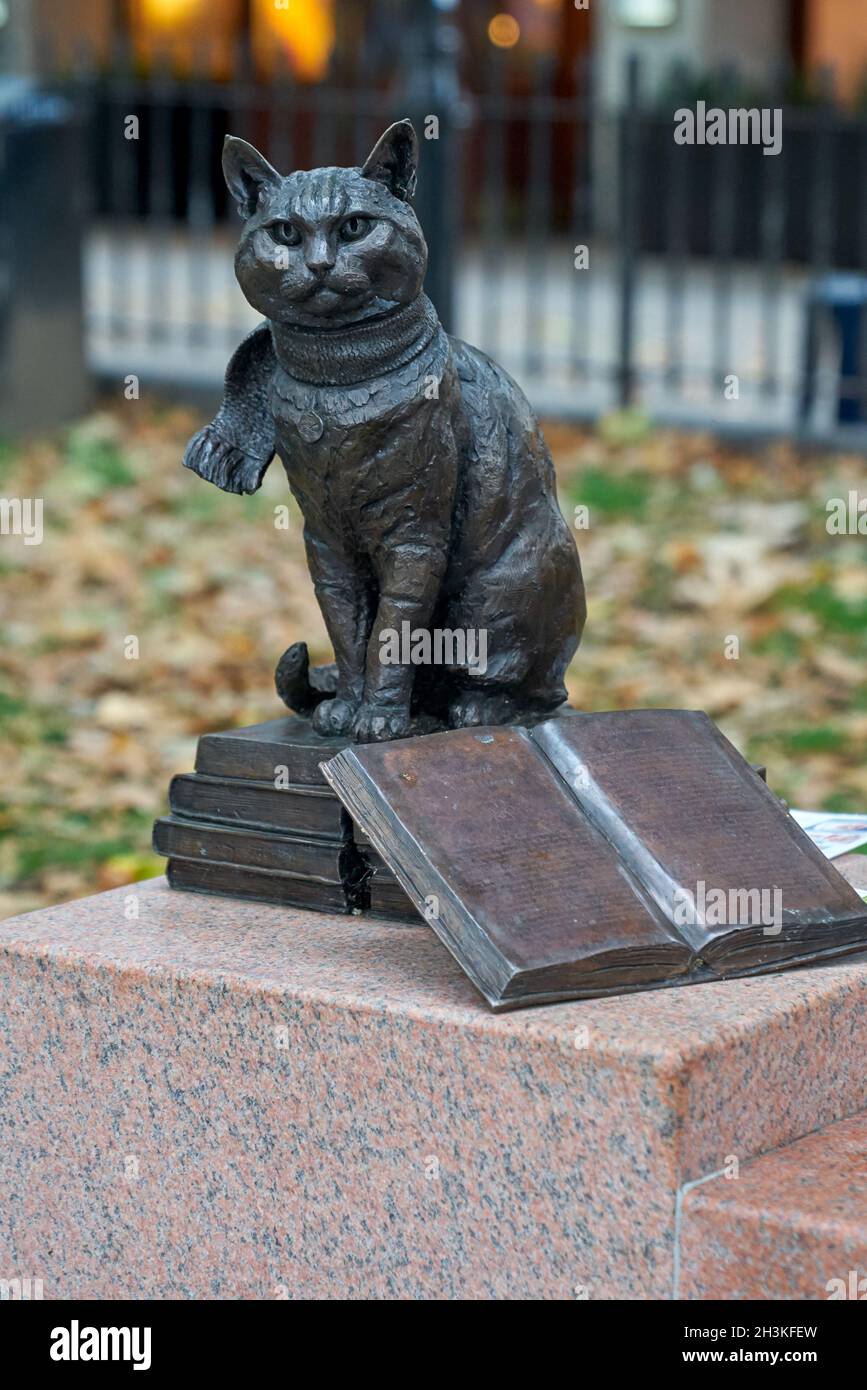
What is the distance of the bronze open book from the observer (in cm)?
269

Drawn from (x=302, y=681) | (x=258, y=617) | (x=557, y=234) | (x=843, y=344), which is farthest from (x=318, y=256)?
(x=557, y=234)

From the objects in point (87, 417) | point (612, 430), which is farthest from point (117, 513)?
point (612, 430)

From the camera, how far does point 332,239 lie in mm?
2859

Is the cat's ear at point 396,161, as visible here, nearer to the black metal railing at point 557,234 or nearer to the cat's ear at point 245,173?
the cat's ear at point 245,173

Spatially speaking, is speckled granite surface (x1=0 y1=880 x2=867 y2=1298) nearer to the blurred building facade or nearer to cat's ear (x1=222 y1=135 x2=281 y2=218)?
cat's ear (x1=222 y1=135 x2=281 y2=218)

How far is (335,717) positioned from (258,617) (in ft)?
13.4

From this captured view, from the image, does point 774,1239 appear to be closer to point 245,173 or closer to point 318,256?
point 318,256

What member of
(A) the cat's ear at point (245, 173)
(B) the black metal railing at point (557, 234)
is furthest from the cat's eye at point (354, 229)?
(B) the black metal railing at point (557, 234)

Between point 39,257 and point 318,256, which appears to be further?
point 39,257

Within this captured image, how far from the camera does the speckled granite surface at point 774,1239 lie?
2438mm

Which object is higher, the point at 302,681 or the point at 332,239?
the point at 332,239

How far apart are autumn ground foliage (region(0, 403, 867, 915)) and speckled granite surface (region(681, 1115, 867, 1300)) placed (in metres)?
2.59

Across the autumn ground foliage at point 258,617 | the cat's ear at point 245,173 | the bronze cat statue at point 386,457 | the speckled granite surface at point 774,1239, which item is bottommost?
the autumn ground foliage at point 258,617
